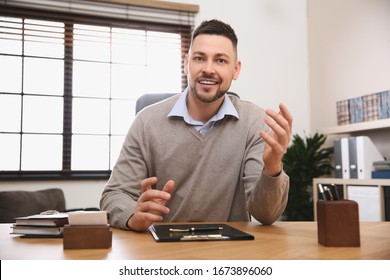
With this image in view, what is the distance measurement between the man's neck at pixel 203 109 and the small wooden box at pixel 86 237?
33.5 inches

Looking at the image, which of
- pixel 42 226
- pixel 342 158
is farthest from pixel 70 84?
pixel 42 226

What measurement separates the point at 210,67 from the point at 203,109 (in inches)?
6.5

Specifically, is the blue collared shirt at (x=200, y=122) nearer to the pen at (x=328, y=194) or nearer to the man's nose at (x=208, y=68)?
the man's nose at (x=208, y=68)

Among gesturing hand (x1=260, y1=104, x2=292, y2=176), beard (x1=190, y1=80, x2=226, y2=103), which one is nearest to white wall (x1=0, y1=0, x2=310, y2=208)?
beard (x1=190, y1=80, x2=226, y2=103)

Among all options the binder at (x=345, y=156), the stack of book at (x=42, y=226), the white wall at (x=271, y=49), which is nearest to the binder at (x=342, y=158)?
the binder at (x=345, y=156)

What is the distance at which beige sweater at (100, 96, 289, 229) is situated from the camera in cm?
154

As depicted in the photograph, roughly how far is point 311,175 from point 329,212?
2928 mm

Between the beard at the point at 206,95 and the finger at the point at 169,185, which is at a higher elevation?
the beard at the point at 206,95

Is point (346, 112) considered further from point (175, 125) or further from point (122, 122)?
point (175, 125)

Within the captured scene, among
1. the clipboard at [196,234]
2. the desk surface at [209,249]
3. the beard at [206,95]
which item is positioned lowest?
the desk surface at [209,249]

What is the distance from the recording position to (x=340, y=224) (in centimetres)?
87

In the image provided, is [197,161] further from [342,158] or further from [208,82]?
[342,158]

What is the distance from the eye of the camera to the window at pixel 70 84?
328 cm
